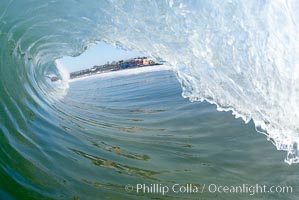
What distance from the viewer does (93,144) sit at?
5.57 m

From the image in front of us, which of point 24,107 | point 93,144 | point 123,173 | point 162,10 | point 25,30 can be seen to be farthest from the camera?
point 25,30

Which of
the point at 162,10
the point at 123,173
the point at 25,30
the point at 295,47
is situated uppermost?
the point at 25,30

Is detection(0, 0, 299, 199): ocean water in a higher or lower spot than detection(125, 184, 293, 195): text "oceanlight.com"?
higher

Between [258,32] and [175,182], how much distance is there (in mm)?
1903

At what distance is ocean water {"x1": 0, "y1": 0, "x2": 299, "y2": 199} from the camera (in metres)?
4.07

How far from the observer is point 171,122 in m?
7.17

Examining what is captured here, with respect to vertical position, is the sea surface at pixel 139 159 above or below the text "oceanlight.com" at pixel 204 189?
above

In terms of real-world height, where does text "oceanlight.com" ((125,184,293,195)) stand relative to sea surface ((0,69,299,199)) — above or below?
below

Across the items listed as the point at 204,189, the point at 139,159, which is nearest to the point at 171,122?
the point at 139,159

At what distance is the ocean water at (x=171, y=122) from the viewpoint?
160 inches

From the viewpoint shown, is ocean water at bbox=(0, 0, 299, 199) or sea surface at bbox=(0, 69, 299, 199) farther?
ocean water at bbox=(0, 0, 299, 199)

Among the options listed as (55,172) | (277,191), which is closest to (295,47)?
(277,191)

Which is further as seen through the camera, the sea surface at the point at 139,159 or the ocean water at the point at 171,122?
the ocean water at the point at 171,122

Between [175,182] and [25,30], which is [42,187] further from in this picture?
[25,30]
